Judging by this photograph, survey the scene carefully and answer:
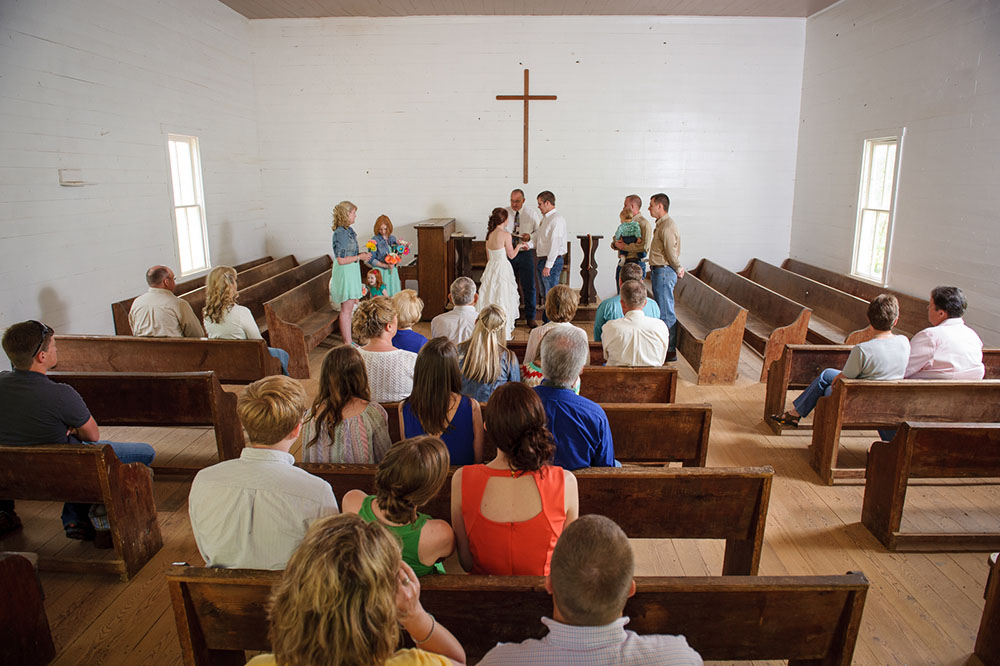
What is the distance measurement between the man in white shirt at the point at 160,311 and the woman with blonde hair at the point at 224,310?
0.19m

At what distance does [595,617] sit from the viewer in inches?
52.0

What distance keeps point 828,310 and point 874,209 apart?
1.42 m

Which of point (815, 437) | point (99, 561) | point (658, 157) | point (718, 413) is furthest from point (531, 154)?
point (99, 561)

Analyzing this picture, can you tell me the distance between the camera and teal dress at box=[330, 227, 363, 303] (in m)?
6.24

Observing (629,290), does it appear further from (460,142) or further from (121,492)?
(460,142)

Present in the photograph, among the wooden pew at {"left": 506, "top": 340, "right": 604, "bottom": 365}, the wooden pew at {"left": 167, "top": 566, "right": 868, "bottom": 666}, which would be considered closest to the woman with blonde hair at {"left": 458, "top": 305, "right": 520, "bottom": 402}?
the wooden pew at {"left": 506, "top": 340, "right": 604, "bottom": 365}

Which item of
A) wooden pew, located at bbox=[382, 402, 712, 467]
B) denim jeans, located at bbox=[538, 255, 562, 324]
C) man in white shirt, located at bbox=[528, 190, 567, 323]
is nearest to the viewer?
wooden pew, located at bbox=[382, 402, 712, 467]

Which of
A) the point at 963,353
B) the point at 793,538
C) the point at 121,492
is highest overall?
the point at 963,353

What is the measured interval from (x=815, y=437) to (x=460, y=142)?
21.6 ft

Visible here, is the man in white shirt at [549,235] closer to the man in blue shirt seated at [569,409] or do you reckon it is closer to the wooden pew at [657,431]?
the wooden pew at [657,431]

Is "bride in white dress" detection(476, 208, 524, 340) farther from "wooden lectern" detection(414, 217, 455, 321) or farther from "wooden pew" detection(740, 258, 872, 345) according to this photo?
"wooden pew" detection(740, 258, 872, 345)

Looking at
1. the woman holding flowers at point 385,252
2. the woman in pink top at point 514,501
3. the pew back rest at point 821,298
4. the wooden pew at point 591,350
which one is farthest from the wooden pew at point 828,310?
the woman in pink top at point 514,501

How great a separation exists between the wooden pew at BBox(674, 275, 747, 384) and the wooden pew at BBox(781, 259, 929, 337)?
1561 mm

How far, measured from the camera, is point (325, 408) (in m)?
2.62
